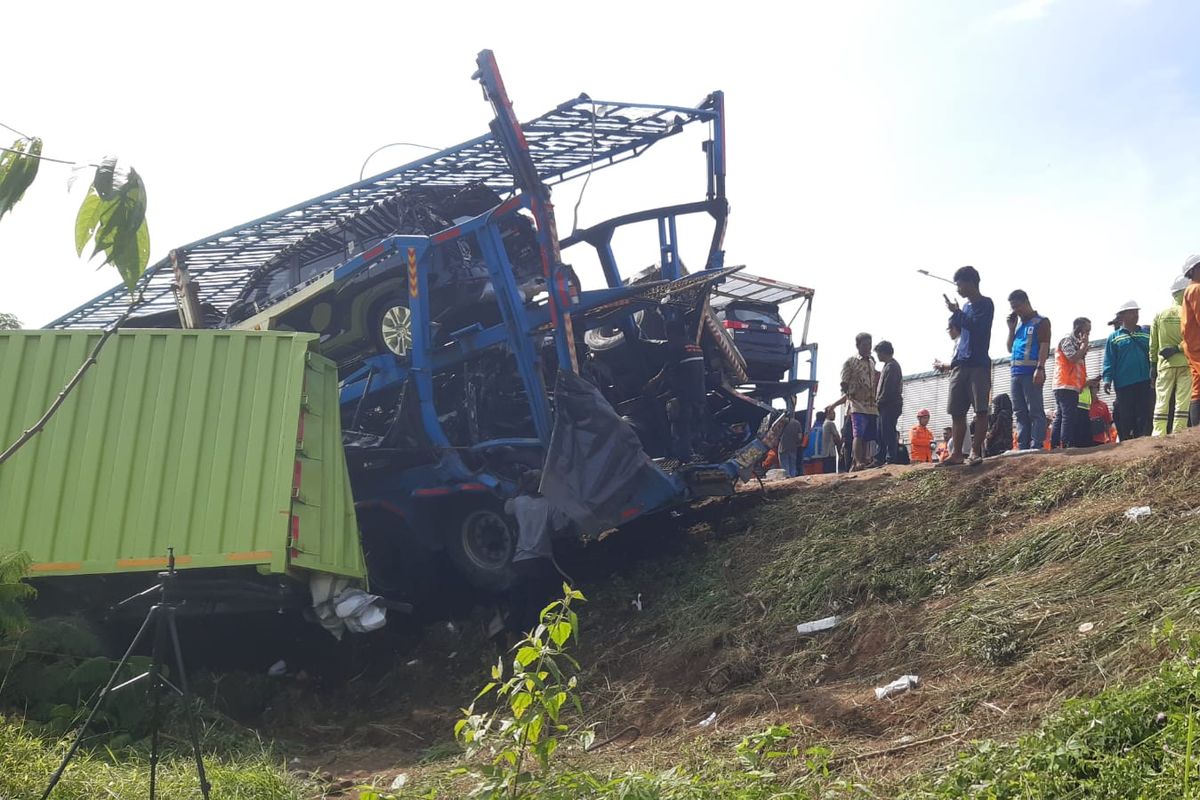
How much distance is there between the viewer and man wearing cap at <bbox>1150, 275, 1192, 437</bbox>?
7090 millimetres

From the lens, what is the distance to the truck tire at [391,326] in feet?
25.2

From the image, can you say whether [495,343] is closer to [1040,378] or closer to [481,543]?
[481,543]

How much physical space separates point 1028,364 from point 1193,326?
1287mm

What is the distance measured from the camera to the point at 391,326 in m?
7.75

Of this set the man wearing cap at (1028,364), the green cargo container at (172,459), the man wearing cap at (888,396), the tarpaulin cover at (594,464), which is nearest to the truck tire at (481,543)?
the tarpaulin cover at (594,464)

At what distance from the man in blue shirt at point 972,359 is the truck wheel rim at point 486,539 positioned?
3076 millimetres

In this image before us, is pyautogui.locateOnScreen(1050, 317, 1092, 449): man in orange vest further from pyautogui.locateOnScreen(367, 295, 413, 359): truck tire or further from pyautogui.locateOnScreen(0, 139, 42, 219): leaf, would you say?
pyautogui.locateOnScreen(0, 139, 42, 219): leaf

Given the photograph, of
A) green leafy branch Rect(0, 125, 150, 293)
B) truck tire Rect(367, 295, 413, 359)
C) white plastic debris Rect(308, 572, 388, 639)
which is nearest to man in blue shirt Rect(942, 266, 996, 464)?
truck tire Rect(367, 295, 413, 359)

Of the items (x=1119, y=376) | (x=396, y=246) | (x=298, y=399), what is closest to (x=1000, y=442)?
(x=1119, y=376)

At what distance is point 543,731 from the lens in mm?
3412

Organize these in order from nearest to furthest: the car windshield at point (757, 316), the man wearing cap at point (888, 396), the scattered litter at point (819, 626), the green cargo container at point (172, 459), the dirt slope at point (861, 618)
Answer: the dirt slope at point (861, 618) < the scattered litter at point (819, 626) < the green cargo container at point (172, 459) < the man wearing cap at point (888, 396) < the car windshield at point (757, 316)

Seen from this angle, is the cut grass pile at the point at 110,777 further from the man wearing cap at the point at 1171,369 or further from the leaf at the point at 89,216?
the man wearing cap at the point at 1171,369

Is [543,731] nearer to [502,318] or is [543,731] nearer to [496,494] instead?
[496,494]

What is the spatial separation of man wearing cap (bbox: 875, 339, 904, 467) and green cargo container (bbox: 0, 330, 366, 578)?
452cm
